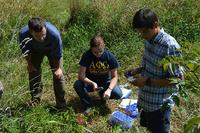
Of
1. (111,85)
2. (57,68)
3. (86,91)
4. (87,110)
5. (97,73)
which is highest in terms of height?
(57,68)

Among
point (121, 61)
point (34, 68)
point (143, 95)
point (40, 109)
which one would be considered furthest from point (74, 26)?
point (143, 95)

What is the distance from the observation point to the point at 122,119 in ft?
15.3

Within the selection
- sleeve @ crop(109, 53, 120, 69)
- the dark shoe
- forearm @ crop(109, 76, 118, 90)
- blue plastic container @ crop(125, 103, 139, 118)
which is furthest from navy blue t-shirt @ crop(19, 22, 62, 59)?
blue plastic container @ crop(125, 103, 139, 118)

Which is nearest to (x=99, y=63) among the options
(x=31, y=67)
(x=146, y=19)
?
(x=31, y=67)

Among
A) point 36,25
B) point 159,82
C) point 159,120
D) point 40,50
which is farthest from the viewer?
point 40,50

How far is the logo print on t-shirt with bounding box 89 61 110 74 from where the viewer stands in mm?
4809

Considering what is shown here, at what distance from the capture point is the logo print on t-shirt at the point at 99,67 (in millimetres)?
4809

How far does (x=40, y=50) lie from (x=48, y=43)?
17cm

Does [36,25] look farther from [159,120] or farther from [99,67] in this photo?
[159,120]

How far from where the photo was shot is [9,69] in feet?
13.8

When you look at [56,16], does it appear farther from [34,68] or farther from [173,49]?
[173,49]

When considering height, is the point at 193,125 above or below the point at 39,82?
above

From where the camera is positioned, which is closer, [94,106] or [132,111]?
[132,111]

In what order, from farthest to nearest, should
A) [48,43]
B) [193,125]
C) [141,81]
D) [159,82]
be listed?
[48,43]
[141,81]
[159,82]
[193,125]
